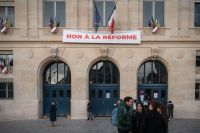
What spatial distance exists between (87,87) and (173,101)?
24.6 feet

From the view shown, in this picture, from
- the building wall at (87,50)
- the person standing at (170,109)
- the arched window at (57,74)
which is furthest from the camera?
the arched window at (57,74)

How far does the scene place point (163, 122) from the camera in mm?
10609

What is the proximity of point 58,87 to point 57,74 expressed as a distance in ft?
3.97

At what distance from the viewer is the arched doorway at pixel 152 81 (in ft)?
114

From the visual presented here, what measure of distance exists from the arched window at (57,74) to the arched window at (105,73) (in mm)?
2398

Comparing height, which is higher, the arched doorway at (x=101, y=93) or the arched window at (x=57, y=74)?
the arched window at (x=57, y=74)

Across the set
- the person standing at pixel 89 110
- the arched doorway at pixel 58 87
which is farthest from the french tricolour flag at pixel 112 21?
the person standing at pixel 89 110

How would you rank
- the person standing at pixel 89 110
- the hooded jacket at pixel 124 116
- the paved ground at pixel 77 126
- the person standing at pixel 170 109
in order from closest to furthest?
the hooded jacket at pixel 124 116 < the paved ground at pixel 77 126 < the person standing at pixel 170 109 < the person standing at pixel 89 110

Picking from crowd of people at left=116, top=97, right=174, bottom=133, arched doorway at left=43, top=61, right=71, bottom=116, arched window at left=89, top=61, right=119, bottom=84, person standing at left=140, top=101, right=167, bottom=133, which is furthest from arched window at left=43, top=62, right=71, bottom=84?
person standing at left=140, top=101, right=167, bottom=133

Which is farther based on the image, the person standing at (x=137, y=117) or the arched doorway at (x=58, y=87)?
the arched doorway at (x=58, y=87)

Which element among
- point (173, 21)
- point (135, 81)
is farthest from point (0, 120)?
point (173, 21)

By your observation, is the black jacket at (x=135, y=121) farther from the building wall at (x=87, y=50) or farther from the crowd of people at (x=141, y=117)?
the building wall at (x=87, y=50)

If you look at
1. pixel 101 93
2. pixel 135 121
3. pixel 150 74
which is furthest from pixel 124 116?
pixel 150 74

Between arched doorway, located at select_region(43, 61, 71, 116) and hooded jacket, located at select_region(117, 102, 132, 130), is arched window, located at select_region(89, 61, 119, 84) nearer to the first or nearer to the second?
arched doorway, located at select_region(43, 61, 71, 116)
